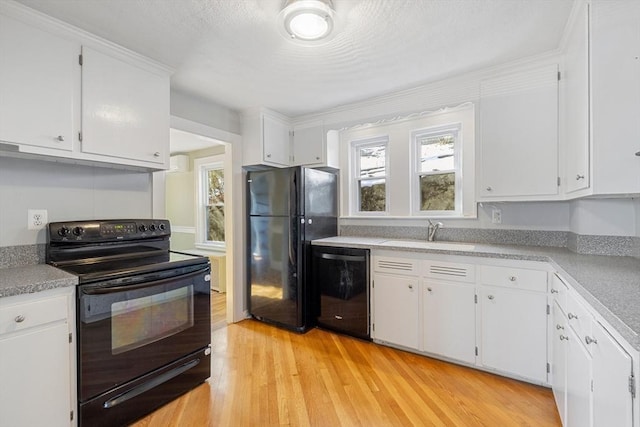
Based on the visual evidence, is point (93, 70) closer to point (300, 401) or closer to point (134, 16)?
point (134, 16)

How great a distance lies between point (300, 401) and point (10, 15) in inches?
106

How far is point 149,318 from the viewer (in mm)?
1747

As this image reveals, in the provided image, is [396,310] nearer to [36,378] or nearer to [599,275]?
[599,275]

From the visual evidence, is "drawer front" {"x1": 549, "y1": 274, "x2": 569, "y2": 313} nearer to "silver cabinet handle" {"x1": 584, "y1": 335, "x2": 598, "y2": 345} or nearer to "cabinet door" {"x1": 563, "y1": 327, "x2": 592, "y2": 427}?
"cabinet door" {"x1": 563, "y1": 327, "x2": 592, "y2": 427}

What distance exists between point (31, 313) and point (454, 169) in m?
3.19

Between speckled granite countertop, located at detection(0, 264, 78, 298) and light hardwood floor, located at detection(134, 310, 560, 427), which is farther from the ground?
speckled granite countertop, located at detection(0, 264, 78, 298)

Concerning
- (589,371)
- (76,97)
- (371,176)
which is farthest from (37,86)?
(589,371)

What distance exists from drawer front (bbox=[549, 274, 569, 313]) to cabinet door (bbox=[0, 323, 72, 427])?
251 cm

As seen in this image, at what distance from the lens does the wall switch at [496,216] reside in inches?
101

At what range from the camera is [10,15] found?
5.00ft

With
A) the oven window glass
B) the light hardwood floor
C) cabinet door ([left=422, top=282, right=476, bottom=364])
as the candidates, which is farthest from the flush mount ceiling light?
the light hardwood floor

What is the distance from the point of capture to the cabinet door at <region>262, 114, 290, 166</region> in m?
3.17

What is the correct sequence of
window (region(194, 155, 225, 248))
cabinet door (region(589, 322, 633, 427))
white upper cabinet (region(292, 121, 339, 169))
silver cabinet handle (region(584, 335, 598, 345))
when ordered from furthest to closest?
1. window (region(194, 155, 225, 248))
2. white upper cabinet (region(292, 121, 339, 169))
3. silver cabinet handle (region(584, 335, 598, 345))
4. cabinet door (region(589, 322, 633, 427))

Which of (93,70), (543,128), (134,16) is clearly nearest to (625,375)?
(543,128)
